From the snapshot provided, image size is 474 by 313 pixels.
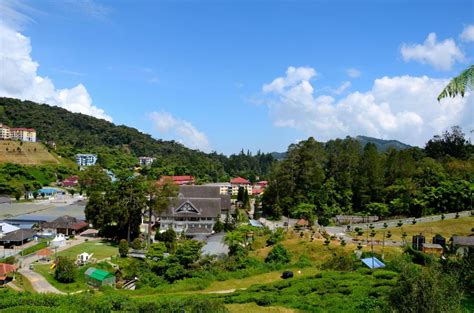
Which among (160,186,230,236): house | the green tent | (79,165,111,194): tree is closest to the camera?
the green tent

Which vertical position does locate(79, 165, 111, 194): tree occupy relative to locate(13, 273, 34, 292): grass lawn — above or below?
above

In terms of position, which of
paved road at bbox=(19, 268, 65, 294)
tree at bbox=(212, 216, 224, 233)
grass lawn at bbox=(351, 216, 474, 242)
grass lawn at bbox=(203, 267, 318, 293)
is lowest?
paved road at bbox=(19, 268, 65, 294)

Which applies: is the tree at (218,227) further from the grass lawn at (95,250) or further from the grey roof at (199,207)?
the grass lawn at (95,250)

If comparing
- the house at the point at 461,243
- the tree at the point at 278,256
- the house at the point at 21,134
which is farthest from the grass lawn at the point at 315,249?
the house at the point at 21,134

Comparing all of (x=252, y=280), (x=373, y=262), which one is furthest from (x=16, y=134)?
(x=373, y=262)

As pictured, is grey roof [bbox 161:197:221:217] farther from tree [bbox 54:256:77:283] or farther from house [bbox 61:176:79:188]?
house [bbox 61:176:79:188]

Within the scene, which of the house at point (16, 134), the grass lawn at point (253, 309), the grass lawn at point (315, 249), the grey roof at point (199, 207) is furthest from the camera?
the house at point (16, 134)

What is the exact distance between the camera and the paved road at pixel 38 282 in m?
26.7

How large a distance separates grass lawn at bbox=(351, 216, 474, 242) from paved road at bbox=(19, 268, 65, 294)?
24671 mm

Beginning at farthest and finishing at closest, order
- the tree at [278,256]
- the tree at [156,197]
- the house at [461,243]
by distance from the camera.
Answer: the tree at [156,197]
the tree at [278,256]
the house at [461,243]

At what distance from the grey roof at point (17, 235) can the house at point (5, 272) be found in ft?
35.0

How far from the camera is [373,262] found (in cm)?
2648

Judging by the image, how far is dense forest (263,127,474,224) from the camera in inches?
1770

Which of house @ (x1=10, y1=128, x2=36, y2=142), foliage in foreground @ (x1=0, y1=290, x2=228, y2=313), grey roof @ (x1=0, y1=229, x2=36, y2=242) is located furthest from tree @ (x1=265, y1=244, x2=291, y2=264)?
house @ (x1=10, y1=128, x2=36, y2=142)
